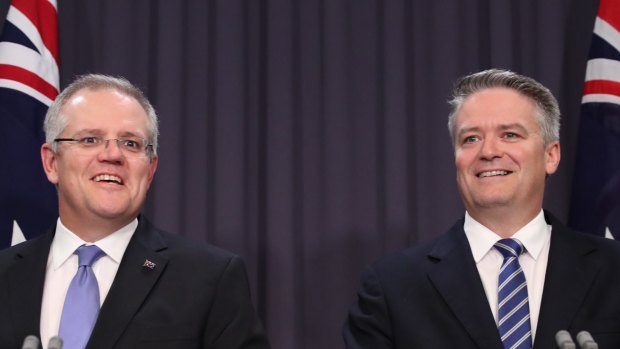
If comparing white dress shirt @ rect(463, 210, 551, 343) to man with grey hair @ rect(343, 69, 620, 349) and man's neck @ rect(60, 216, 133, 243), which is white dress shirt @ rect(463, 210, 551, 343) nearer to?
man with grey hair @ rect(343, 69, 620, 349)

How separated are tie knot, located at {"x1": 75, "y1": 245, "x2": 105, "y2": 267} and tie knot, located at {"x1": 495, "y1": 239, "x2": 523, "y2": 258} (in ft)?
3.46

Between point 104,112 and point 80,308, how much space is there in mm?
528

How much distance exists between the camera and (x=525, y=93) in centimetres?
242

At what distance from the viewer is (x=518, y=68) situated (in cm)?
329

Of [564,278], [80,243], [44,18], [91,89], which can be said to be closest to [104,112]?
[91,89]

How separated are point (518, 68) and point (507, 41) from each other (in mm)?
111

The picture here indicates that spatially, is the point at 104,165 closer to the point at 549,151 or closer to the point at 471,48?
the point at 549,151

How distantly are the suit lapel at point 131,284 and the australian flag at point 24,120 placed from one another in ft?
2.35

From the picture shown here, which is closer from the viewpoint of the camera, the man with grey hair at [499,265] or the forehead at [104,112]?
the man with grey hair at [499,265]

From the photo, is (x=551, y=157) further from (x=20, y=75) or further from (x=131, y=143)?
(x=20, y=75)

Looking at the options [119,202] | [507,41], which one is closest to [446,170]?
[507,41]

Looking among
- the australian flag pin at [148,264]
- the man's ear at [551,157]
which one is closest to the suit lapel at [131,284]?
the australian flag pin at [148,264]

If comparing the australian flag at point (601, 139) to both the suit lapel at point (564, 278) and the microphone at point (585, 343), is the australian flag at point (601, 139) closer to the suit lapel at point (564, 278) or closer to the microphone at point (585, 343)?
the suit lapel at point (564, 278)

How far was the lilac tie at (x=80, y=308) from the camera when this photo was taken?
212 centimetres
